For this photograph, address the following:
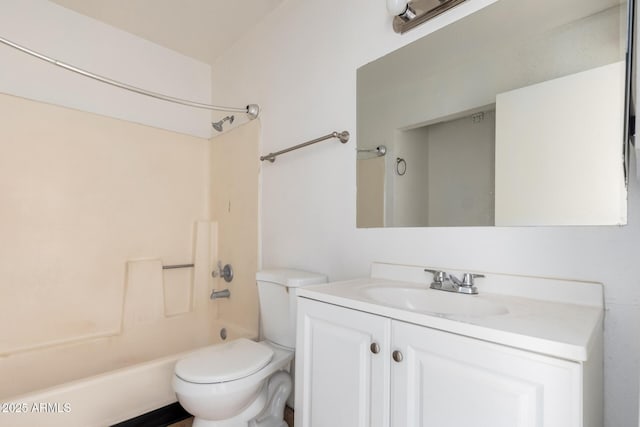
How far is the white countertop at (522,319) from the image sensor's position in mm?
654

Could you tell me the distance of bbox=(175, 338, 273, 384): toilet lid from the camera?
127 centimetres

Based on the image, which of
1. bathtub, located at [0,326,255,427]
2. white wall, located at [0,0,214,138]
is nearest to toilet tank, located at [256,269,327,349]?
bathtub, located at [0,326,255,427]

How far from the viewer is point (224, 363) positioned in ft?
4.51

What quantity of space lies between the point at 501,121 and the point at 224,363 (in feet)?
4.62

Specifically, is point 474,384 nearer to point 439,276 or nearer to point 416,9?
point 439,276

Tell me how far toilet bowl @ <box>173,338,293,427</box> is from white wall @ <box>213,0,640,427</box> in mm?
512

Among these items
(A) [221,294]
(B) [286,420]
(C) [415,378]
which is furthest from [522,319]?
(A) [221,294]

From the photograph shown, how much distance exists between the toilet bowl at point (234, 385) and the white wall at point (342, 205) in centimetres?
51

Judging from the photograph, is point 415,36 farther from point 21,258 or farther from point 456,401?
point 21,258

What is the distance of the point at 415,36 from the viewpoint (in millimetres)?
1371

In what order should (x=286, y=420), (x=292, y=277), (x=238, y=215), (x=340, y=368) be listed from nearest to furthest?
(x=340, y=368)
(x=292, y=277)
(x=286, y=420)
(x=238, y=215)

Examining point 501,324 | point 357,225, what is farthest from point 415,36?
point 501,324

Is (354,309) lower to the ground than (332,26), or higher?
lower

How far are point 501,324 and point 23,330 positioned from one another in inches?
92.4
